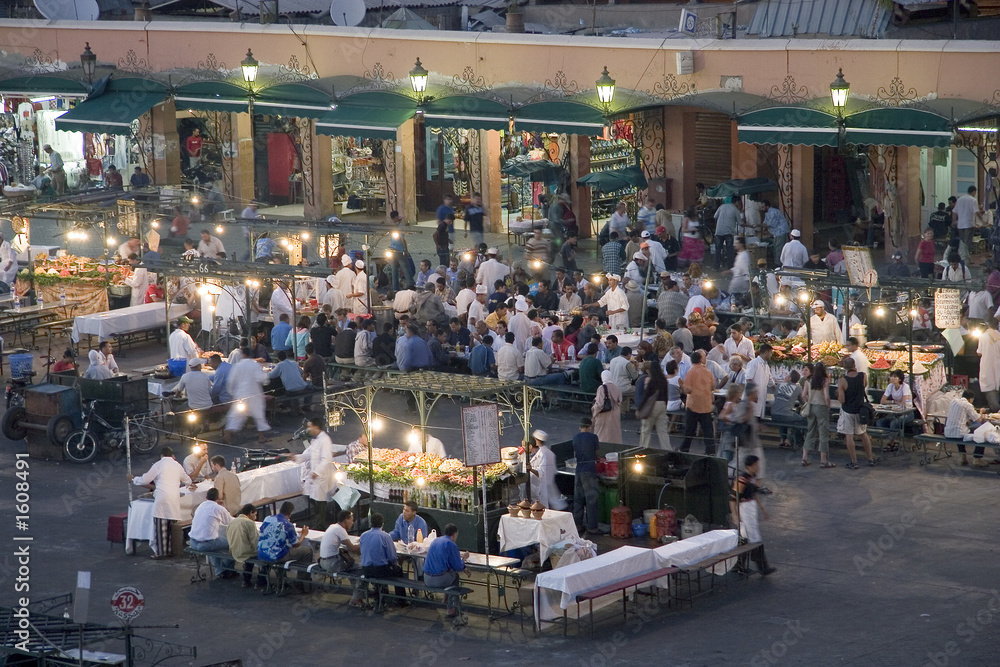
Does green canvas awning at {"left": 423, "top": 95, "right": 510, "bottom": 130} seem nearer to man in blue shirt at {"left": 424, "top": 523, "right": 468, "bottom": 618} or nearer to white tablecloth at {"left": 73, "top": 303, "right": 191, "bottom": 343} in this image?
white tablecloth at {"left": 73, "top": 303, "right": 191, "bottom": 343}

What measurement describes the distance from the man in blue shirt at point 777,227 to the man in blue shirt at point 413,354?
8.20 metres

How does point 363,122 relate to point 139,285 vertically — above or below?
above

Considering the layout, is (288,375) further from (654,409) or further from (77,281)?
(77,281)

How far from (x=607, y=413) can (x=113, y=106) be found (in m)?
18.8

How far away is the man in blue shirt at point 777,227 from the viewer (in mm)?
28641

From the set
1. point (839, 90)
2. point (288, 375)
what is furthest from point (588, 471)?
point (839, 90)

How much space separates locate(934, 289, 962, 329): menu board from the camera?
2036 centimetres

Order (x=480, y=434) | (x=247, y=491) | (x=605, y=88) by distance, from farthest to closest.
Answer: (x=605, y=88), (x=247, y=491), (x=480, y=434)

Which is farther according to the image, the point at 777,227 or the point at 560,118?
the point at 560,118

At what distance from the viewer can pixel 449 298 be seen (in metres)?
26.7

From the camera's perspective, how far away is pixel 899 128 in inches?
1037

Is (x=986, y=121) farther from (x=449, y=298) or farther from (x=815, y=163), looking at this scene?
(x=449, y=298)

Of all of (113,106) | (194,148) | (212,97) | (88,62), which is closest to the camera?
(212,97)

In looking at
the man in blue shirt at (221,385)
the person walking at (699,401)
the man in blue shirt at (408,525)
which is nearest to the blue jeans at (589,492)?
the man in blue shirt at (408,525)
